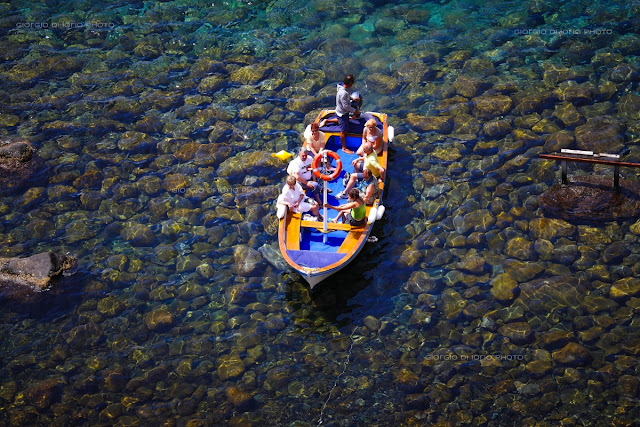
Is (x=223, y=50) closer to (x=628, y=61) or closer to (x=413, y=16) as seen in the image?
(x=413, y=16)

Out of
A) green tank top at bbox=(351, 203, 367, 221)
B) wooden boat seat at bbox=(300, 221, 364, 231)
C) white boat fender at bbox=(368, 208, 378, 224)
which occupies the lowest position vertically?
wooden boat seat at bbox=(300, 221, 364, 231)

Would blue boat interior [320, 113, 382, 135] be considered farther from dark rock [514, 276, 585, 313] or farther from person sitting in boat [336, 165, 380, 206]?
dark rock [514, 276, 585, 313]

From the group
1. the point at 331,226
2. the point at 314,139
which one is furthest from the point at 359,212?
the point at 314,139

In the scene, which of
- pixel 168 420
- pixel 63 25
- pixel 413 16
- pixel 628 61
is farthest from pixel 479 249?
pixel 63 25

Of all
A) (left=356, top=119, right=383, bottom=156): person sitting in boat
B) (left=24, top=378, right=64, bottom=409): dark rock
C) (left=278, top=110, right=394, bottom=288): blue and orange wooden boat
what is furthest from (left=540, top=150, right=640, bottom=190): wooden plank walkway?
(left=24, top=378, right=64, bottom=409): dark rock

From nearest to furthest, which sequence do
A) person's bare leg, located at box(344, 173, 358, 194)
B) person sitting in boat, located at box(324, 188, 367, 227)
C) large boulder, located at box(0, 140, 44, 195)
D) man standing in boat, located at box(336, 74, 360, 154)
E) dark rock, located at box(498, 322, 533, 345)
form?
dark rock, located at box(498, 322, 533, 345)
person sitting in boat, located at box(324, 188, 367, 227)
person's bare leg, located at box(344, 173, 358, 194)
man standing in boat, located at box(336, 74, 360, 154)
large boulder, located at box(0, 140, 44, 195)

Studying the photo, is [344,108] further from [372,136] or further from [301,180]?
[301,180]

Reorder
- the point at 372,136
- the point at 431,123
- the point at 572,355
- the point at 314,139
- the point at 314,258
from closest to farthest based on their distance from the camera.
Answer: the point at 572,355, the point at 314,258, the point at 372,136, the point at 314,139, the point at 431,123
